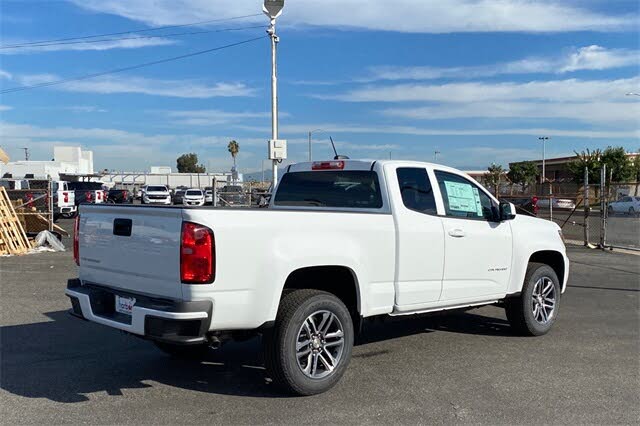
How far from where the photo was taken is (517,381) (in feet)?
17.5

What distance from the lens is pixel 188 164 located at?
13550cm

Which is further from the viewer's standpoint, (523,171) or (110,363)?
(523,171)

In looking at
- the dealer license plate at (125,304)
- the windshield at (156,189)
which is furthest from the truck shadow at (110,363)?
the windshield at (156,189)

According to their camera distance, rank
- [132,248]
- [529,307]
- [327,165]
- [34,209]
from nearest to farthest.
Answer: [132,248] → [327,165] → [529,307] → [34,209]

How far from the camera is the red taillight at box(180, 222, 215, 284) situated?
167 inches

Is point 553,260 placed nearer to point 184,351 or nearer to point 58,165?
point 184,351

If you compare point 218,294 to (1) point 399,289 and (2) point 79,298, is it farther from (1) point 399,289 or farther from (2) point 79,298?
(1) point 399,289

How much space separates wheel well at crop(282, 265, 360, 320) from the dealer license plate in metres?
1.20

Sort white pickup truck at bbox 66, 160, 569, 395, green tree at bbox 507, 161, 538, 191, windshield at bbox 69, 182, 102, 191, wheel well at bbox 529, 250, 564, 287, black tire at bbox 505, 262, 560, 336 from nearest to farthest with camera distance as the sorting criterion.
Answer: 1. white pickup truck at bbox 66, 160, 569, 395
2. black tire at bbox 505, 262, 560, 336
3. wheel well at bbox 529, 250, 564, 287
4. windshield at bbox 69, 182, 102, 191
5. green tree at bbox 507, 161, 538, 191

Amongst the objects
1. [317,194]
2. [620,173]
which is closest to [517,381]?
[317,194]

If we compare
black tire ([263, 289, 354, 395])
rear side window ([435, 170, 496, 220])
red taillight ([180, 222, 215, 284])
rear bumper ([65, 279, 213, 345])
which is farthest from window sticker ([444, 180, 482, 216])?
rear bumper ([65, 279, 213, 345])

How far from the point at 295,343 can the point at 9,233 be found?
12280mm

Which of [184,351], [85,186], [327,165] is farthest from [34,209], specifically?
[85,186]

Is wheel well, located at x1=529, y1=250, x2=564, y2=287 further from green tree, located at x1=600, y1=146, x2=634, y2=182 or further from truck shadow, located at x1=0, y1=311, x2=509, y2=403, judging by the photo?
green tree, located at x1=600, y1=146, x2=634, y2=182
